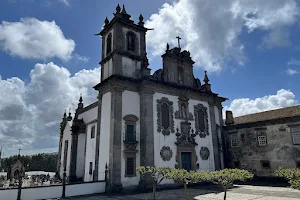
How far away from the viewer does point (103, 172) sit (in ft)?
61.9

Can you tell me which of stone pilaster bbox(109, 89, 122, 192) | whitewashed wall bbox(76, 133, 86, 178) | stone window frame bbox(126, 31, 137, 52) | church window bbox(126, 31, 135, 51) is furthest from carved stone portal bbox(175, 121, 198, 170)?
whitewashed wall bbox(76, 133, 86, 178)

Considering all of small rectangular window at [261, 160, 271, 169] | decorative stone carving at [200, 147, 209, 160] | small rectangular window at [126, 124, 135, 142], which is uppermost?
small rectangular window at [126, 124, 135, 142]

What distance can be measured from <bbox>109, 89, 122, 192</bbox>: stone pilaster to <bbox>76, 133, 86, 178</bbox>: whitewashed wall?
28.7 feet

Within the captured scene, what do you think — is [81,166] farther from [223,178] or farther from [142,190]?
[223,178]

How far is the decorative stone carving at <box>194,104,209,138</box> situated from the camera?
2367 cm

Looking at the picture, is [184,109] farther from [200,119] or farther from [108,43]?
[108,43]

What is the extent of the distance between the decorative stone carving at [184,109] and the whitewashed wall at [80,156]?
11.8 metres

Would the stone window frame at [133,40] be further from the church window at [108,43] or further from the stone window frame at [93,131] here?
the stone window frame at [93,131]

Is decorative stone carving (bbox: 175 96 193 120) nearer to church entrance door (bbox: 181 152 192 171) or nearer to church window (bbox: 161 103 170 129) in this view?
church window (bbox: 161 103 170 129)

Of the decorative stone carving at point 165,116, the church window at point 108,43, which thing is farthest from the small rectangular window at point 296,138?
the church window at point 108,43

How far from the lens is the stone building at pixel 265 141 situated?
68.6ft

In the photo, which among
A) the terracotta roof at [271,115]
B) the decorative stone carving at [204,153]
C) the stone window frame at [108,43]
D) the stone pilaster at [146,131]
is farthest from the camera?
the decorative stone carving at [204,153]

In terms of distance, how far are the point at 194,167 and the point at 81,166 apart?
1240cm

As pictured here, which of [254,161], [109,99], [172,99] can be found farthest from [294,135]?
[109,99]
